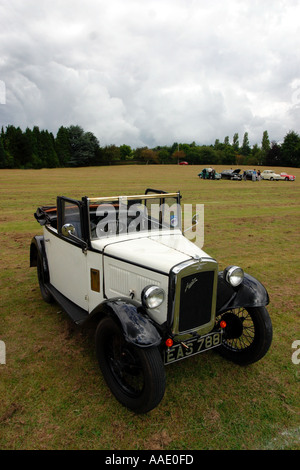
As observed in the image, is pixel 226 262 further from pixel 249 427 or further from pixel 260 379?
pixel 249 427

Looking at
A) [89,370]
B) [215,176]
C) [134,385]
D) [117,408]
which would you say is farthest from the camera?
[215,176]

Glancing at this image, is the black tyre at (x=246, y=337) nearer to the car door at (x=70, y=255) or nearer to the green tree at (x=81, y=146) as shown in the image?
the car door at (x=70, y=255)

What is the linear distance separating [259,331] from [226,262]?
159 inches

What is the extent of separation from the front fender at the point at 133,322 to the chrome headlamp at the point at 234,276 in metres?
1.19

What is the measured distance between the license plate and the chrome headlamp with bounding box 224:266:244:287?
65 cm

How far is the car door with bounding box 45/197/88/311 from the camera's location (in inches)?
163

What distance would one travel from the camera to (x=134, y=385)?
11.4ft

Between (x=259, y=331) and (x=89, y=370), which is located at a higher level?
(x=259, y=331)

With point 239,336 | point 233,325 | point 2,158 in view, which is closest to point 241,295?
point 233,325

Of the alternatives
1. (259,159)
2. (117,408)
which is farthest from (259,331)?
(259,159)

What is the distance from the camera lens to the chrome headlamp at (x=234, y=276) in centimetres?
368

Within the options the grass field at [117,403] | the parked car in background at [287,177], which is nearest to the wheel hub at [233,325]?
the grass field at [117,403]

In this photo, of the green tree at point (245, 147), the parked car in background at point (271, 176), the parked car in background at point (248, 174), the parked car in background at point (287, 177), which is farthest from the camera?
the green tree at point (245, 147)
